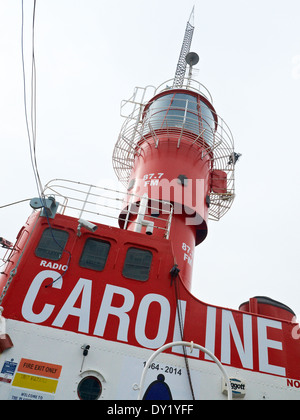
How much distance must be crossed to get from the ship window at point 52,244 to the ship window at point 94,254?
630 mm

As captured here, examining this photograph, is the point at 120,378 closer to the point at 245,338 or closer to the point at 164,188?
the point at 245,338

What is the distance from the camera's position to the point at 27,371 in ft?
22.0

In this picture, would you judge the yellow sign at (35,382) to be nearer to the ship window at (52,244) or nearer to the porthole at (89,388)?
the porthole at (89,388)

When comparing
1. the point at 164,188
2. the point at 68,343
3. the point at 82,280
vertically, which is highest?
the point at 164,188

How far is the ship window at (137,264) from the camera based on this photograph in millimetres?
8242

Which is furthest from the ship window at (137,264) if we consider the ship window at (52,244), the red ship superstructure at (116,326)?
the ship window at (52,244)

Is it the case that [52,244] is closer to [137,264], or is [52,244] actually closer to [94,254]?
[94,254]

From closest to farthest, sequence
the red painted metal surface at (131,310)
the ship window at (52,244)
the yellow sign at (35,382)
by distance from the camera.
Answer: the yellow sign at (35,382) < the red painted metal surface at (131,310) < the ship window at (52,244)

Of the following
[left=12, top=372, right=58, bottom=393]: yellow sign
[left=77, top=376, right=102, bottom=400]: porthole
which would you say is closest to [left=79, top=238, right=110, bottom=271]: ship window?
[left=77, top=376, right=102, bottom=400]: porthole

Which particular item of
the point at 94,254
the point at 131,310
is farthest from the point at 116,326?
the point at 94,254

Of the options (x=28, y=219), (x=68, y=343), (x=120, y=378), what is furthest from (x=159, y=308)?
(x=28, y=219)

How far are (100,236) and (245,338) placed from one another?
4.84m

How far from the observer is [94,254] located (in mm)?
8391

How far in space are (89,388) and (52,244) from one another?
3719 mm
